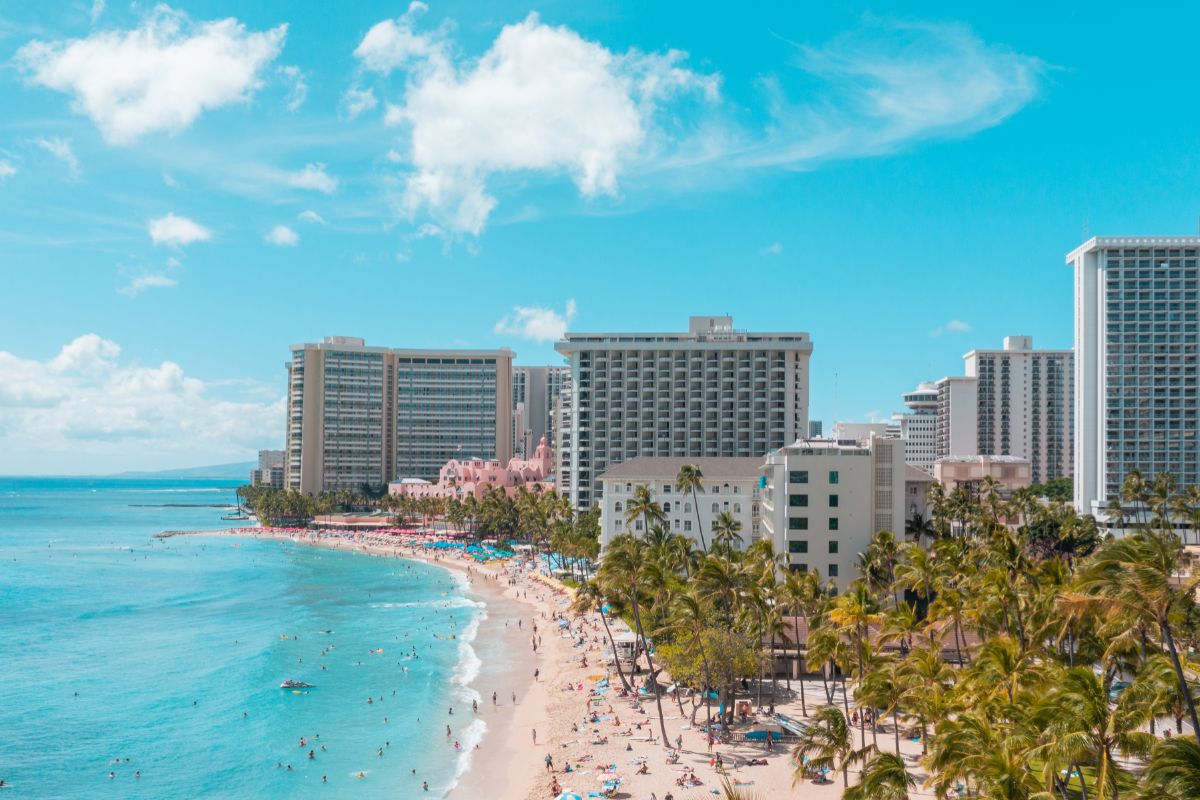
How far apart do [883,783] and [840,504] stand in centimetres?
5116

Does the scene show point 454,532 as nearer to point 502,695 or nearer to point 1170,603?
point 502,695

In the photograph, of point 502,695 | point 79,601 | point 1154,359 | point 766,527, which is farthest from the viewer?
point 1154,359

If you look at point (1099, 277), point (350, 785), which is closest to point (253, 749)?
point (350, 785)

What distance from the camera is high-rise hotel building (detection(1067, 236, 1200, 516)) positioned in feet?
456

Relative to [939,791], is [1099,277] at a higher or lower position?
higher

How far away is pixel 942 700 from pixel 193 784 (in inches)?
1674

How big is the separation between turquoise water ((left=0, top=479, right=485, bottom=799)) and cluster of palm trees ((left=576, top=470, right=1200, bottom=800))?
17619 millimetres

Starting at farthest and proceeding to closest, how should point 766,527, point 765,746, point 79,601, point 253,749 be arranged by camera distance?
1. point 79,601
2. point 766,527
3. point 253,749
4. point 765,746

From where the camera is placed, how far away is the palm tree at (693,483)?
9019 cm

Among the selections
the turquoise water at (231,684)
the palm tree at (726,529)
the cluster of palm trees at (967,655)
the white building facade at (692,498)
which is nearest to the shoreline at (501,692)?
the turquoise water at (231,684)

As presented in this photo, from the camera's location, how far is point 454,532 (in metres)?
199

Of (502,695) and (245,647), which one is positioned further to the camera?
(245,647)

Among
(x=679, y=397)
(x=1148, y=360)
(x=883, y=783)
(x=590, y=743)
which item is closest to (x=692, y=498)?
(x=590, y=743)

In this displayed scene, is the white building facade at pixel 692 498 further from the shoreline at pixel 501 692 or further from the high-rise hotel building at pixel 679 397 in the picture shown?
the high-rise hotel building at pixel 679 397
